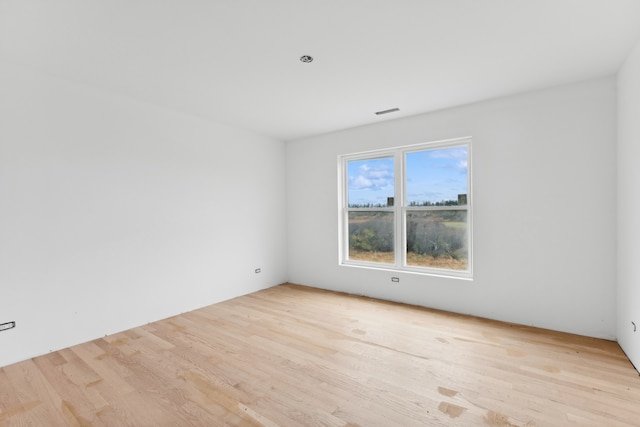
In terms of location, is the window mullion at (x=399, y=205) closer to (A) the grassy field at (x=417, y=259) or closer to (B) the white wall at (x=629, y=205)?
(A) the grassy field at (x=417, y=259)

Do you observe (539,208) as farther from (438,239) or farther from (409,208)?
(409,208)

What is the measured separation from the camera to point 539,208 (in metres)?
3.20

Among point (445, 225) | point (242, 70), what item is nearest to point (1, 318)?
point (242, 70)

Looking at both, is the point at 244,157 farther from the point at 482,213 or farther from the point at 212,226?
the point at 482,213

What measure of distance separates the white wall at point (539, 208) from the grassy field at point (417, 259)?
0.74ft

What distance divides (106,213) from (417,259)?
386 cm

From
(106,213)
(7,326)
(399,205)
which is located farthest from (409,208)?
(7,326)

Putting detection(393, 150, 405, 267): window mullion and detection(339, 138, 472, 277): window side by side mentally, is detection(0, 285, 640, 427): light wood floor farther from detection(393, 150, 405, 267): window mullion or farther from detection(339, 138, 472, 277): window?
detection(393, 150, 405, 267): window mullion

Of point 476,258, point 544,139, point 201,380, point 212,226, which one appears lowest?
point 201,380

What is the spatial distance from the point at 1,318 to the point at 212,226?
220 cm

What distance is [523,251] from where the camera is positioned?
330cm

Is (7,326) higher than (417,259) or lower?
lower

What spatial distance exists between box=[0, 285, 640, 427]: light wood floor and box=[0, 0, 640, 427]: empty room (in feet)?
0.07

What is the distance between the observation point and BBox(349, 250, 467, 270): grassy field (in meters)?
3.86
